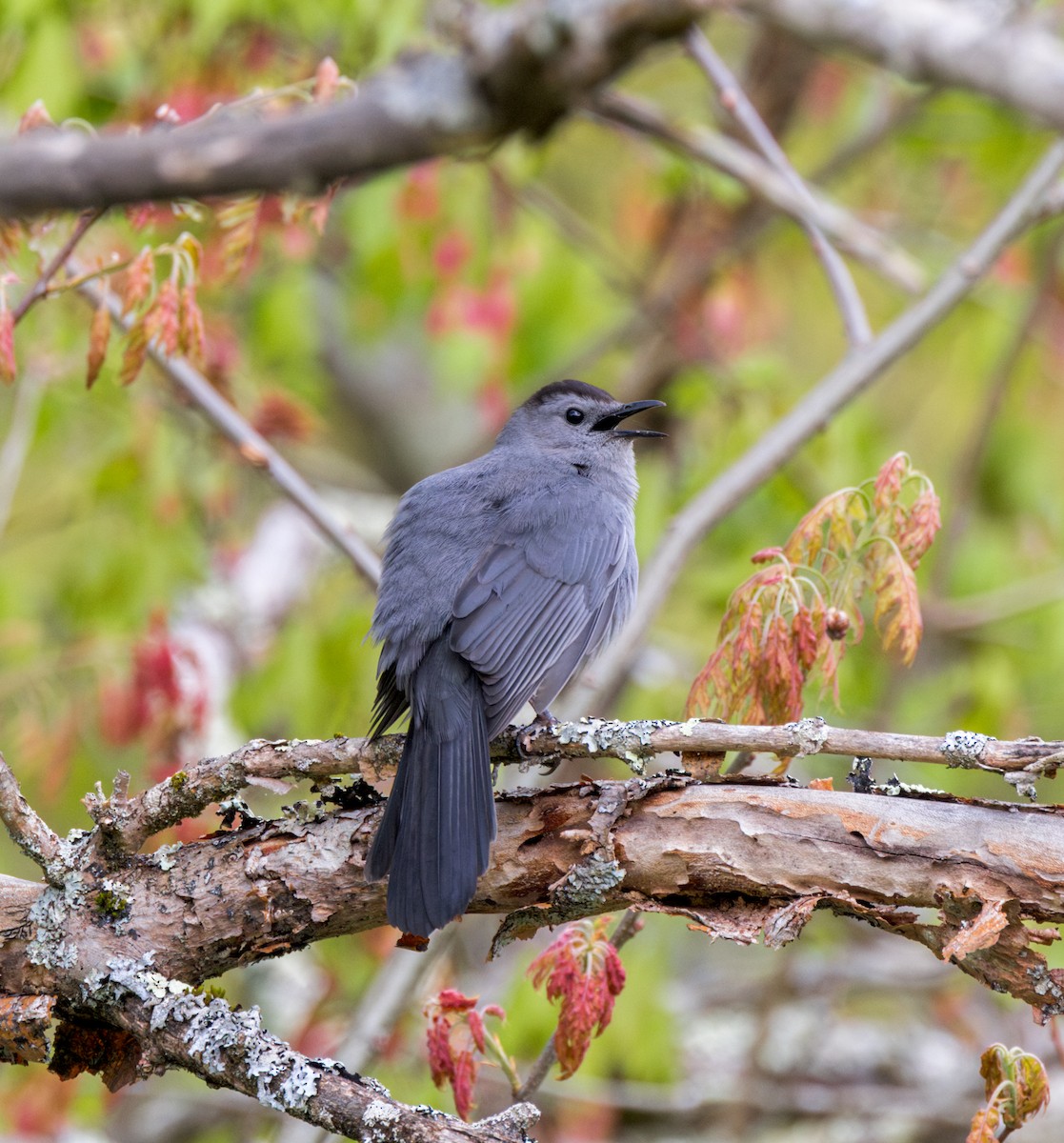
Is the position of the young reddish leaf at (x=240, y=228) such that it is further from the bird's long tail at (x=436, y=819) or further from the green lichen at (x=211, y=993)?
the green lichen at (x=211, y=993)

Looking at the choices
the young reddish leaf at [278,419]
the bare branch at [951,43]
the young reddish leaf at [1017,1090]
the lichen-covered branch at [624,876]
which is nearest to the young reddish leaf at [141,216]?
the lichen-covered branch at [624,876]

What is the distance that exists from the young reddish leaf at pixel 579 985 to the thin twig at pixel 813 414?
4.11 feet

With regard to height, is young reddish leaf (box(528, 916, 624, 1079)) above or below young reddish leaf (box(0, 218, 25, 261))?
below

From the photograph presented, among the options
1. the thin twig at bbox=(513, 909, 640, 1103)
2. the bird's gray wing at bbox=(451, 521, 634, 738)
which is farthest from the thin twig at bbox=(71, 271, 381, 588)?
the thin twig at bbox=(513, 909, 640, 1103)

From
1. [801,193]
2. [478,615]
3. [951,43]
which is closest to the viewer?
[951,43]

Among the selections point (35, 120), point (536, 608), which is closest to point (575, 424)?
point (536, 608)

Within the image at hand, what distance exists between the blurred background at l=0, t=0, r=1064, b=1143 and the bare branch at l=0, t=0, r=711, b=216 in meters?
2.99

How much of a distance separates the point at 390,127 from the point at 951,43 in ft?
2.19

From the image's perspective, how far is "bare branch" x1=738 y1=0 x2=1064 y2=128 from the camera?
134 cm

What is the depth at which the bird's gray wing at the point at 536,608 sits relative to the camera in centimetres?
320

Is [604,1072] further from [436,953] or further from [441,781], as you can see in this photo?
[441,781]

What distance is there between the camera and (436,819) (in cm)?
252

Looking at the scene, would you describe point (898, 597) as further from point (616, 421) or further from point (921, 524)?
point (616, 421)

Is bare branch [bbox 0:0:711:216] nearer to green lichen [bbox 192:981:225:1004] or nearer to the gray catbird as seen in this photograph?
the gray catbird
